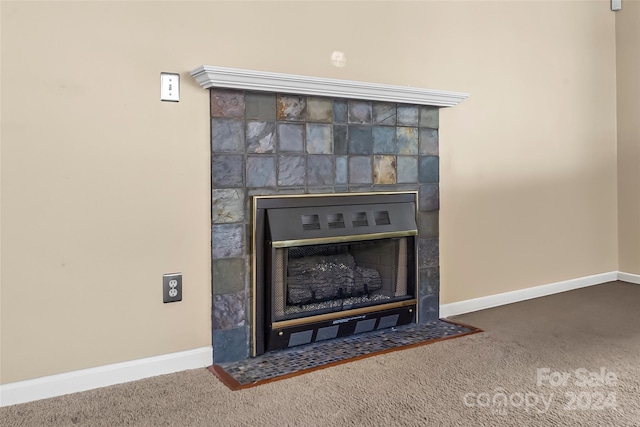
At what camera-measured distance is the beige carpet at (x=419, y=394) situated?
177 cm

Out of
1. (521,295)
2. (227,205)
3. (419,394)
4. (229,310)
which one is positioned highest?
(227,205)

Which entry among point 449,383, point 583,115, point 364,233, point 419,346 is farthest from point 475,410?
point 583,115

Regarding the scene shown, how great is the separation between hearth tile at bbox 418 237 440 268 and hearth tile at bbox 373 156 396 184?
1.36 feet

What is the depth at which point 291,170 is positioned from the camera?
2477 millimetres

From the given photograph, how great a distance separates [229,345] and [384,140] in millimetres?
1294

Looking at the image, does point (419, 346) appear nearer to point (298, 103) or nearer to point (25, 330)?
point (298, 103)

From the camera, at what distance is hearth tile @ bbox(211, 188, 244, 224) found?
229cm

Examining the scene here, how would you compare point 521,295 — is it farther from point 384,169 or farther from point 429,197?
point 384,169

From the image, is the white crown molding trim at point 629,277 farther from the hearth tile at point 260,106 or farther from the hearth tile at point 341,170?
the hearth tile at point 260,106

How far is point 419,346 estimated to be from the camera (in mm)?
2500

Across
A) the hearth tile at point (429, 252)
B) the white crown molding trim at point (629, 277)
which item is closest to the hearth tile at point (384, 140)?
the hearth tile at point (429, 252)

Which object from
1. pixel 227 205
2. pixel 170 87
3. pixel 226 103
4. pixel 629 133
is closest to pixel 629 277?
pixel 629 133

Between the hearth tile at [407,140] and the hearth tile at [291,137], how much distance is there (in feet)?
1.97

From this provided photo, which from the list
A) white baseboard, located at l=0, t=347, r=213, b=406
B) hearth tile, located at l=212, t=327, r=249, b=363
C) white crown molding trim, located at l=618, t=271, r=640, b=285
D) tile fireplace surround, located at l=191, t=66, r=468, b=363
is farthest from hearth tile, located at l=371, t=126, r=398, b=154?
white crown molding trim, located at l=618, t=271, r=640, b=285
